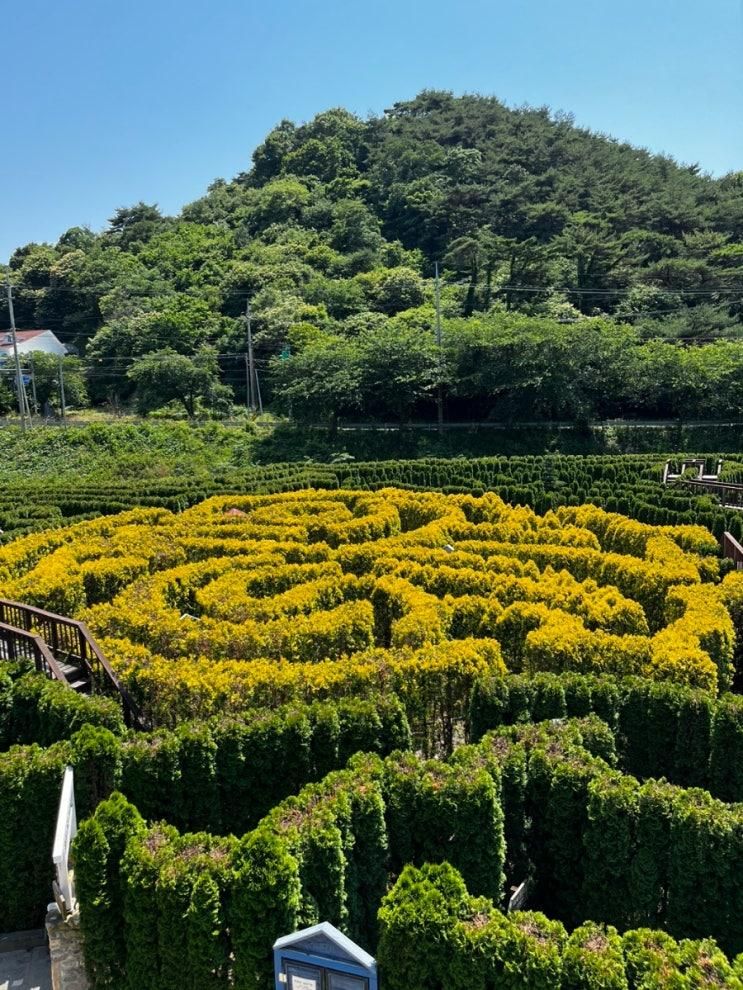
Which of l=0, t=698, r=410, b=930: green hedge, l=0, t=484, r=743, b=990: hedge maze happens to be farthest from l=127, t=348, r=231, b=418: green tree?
l=0, t=698, r=410, b=930: green hedge

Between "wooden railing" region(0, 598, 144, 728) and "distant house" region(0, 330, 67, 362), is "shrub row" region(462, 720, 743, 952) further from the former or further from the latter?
"distant house" region(0, 330, 67, 362)

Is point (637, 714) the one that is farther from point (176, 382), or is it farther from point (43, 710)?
point (176, 382)

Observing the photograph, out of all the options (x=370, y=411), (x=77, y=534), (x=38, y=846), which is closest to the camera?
(x=38, y=846)

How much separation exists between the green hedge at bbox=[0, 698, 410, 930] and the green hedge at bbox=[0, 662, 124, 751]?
2.18 feet

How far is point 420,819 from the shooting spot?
862 cm

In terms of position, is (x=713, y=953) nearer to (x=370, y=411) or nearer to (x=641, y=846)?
(x=641, y=846)

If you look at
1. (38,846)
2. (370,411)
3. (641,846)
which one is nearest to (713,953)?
(641,846)

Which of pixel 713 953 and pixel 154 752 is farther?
pixel 154 752

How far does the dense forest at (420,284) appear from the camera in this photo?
44.5 meters

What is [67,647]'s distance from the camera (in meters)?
13.3

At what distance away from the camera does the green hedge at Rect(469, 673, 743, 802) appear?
1034 centimetres

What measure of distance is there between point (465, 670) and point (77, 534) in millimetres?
12978

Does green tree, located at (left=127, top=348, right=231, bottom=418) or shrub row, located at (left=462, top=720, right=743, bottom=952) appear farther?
green tree, located at (left=127, top=348, right=231, bottom=418)

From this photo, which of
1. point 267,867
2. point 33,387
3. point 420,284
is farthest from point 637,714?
point 420,284
